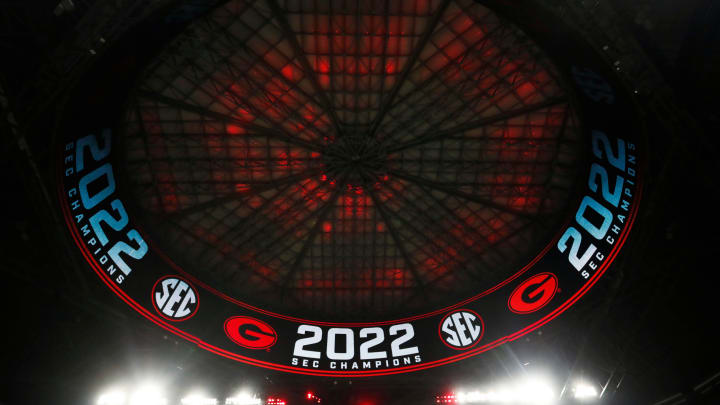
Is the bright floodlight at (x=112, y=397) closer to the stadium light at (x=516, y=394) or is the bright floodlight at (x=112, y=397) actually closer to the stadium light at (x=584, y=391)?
the stadium light at (x=516, y=394)

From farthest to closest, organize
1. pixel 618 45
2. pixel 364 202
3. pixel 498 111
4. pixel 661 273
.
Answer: pixel 364 202, pixel 498 111, pixel 661 273, pixel 618 45

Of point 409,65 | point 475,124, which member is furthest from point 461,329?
point 409,65

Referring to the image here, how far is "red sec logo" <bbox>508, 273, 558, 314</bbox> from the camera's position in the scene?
18.6 metres

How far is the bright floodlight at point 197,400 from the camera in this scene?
2204cm

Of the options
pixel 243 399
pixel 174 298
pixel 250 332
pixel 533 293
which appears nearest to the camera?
pixel 174 298

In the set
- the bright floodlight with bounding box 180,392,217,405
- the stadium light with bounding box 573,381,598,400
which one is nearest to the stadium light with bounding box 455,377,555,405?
the stadium light with bounding box 573,381,598,400

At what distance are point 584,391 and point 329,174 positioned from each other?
51.9ft

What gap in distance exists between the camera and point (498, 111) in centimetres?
2069

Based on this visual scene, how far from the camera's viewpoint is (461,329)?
21.0 metres

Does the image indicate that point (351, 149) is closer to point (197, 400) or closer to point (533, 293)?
point (533, 293)

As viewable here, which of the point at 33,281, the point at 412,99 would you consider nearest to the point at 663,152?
the point at 412,99

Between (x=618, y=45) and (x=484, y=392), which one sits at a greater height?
(x=618, y=45)

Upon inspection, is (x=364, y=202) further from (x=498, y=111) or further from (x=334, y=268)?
(x=498, y=111)

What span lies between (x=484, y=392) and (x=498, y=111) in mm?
14454
